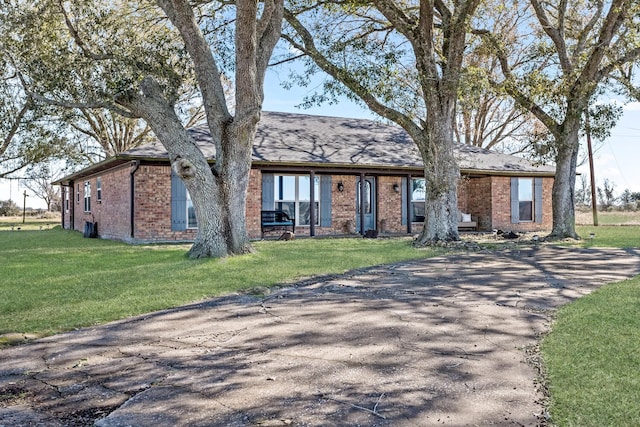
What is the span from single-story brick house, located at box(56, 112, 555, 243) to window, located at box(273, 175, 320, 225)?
0.04 metres

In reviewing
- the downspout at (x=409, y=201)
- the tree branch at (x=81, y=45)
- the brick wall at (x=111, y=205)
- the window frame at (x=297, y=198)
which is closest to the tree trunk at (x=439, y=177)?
the downspout at (x=409, y=201)

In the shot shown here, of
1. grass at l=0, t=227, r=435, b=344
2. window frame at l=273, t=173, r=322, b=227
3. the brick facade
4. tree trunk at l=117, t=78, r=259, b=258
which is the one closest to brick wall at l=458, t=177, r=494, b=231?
the brick facade

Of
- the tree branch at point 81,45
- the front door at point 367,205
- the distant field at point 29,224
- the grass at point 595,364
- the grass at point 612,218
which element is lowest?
the grass at point 595,364

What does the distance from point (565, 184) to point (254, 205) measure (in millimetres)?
9747

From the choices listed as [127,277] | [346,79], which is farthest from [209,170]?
[346,79]

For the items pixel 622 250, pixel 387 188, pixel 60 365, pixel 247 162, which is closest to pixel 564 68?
pixel 622 250

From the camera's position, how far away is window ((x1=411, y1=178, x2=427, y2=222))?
19.9 meters

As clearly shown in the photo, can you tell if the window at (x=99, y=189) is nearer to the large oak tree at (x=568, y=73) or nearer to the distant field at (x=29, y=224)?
the distant field at (x=29, y=224)

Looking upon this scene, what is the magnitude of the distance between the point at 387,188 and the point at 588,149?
1360 cm

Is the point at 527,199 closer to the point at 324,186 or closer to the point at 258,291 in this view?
the point at 324,186

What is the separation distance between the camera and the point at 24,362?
4.11 metres

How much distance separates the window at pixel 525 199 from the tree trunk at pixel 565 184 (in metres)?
5.39

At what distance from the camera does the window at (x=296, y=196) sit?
17.7 m

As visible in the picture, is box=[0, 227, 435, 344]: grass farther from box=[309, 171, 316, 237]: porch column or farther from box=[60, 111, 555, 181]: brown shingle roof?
box=[60, 111, 555, 181]: brown shingle roof
